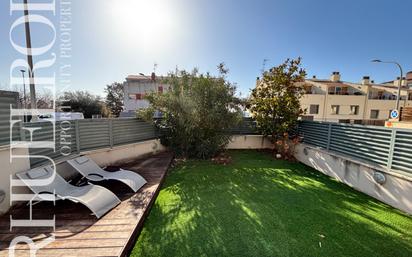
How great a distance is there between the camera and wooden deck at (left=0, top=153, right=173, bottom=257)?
8.32ft

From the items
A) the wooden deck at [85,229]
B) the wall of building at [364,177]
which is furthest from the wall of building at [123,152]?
the wall of building at [364,177]

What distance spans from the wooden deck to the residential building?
96.9 feet

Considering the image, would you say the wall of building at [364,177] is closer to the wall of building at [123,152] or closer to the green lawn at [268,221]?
the green lawn at [268,221]

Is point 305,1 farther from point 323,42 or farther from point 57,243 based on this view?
point 57,243

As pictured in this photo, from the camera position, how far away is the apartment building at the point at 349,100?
27891 mm

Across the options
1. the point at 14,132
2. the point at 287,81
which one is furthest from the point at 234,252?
the point at 287,81

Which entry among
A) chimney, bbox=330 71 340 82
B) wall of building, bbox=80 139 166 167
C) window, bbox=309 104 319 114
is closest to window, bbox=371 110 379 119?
chimney, bbox=330 71 340 82

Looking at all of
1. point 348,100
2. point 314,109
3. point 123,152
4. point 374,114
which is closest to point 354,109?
point 348,100

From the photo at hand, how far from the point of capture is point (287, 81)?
823 cm

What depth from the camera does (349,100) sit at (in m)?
28.5

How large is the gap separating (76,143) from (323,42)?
49.7 ft

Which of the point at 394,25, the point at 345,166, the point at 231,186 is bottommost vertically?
the point at 231,186

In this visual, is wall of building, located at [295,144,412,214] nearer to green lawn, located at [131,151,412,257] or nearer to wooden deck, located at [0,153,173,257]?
green lawn, located at [131,151,412,257]

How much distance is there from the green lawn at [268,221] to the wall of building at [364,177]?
23cm
